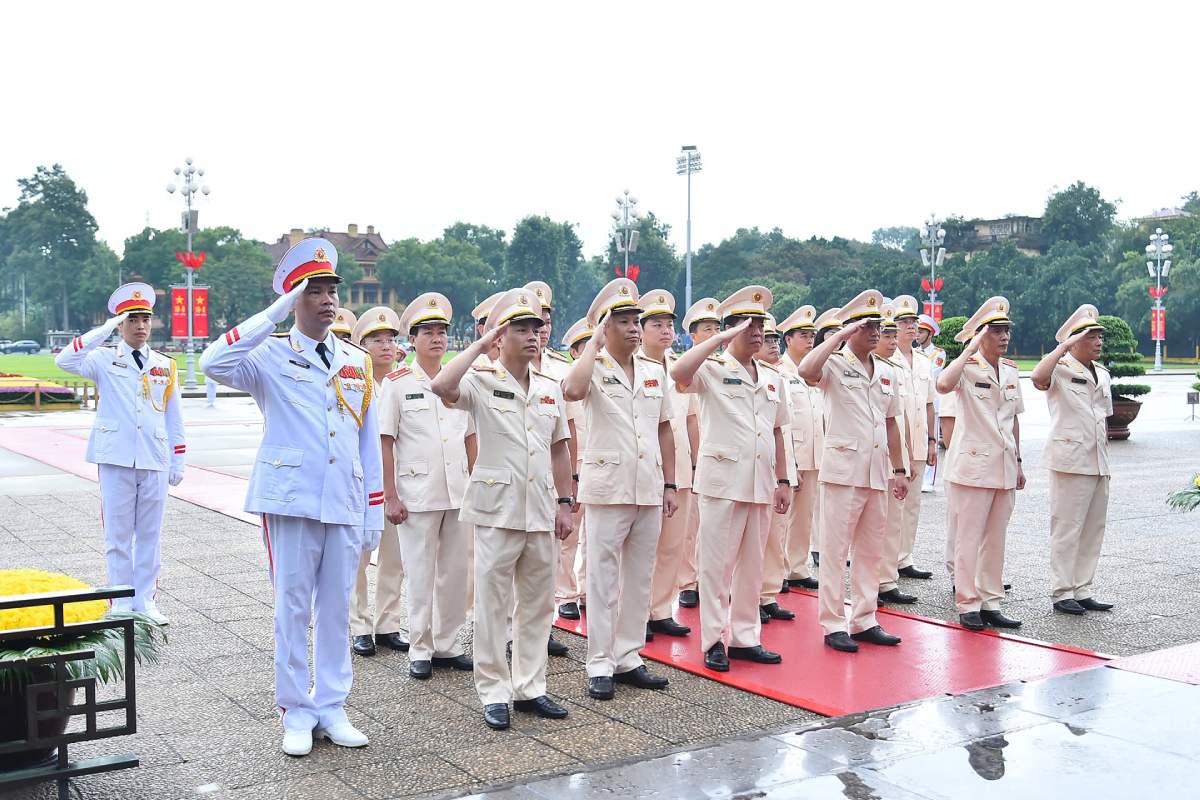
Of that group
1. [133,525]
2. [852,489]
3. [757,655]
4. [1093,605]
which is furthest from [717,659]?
[133,525]

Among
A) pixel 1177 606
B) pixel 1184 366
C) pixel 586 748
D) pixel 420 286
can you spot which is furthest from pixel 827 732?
pixel 420 286

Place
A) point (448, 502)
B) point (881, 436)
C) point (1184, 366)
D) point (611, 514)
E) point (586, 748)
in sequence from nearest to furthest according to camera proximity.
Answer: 1. point (586, 748)
2. point (611, 514)
3. point (448, 502)
4. point (881, 436)
5. point (1184, 366)

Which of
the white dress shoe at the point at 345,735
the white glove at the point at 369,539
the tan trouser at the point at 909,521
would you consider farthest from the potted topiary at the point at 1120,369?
the white dress shoe at the point at 345,735

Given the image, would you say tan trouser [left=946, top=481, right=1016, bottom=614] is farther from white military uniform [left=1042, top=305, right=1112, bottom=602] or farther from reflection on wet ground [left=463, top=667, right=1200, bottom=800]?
reflection on wet ground [left=463, top=667, right=1200, bottom=800]

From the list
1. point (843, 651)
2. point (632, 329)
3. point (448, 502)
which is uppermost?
point (632, 329)

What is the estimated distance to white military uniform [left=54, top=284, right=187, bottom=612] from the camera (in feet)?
22.2

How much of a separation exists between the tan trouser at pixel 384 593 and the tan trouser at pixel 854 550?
8.15ft

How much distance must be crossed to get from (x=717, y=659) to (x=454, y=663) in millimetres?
1409

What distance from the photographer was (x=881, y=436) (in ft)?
21.8

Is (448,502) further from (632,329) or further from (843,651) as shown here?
(843,651)

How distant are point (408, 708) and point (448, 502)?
46.2 inches

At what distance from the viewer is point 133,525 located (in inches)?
272

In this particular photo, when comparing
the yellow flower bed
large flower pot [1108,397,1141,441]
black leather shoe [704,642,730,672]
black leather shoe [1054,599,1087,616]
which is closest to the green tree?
large flower pot [1108,397,1141,441]

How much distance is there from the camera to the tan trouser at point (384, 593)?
21.3ft
